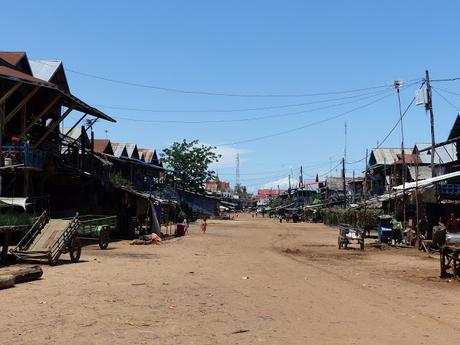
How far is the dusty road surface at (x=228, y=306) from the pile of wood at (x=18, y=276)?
236 mm

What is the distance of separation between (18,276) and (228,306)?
5456 millimetres

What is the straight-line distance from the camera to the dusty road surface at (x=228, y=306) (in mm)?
8500

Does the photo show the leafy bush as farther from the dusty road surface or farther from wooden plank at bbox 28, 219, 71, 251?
wooden plank at bbox 28, 219, 71, 251

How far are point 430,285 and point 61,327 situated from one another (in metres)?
10.4

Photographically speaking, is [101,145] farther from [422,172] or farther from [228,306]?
[228,306]

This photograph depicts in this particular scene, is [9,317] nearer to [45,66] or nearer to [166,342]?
[166,342]

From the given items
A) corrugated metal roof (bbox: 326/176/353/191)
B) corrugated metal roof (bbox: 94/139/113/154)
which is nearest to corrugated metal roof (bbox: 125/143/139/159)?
corrugated metal roof (bbox: 94/139/113/154)

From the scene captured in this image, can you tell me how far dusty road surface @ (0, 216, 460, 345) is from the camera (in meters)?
8.50

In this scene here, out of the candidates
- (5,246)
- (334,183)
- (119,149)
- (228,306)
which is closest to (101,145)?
(119,149)

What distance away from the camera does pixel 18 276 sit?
13.3 metres

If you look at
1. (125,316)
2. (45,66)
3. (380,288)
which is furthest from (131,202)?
(125,316)

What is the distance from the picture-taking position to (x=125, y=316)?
973 centimetres

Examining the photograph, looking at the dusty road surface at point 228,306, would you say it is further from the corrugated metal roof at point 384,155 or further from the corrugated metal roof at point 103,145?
the corrugated metal roof at point 384,155

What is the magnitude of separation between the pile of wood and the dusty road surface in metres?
0.24
